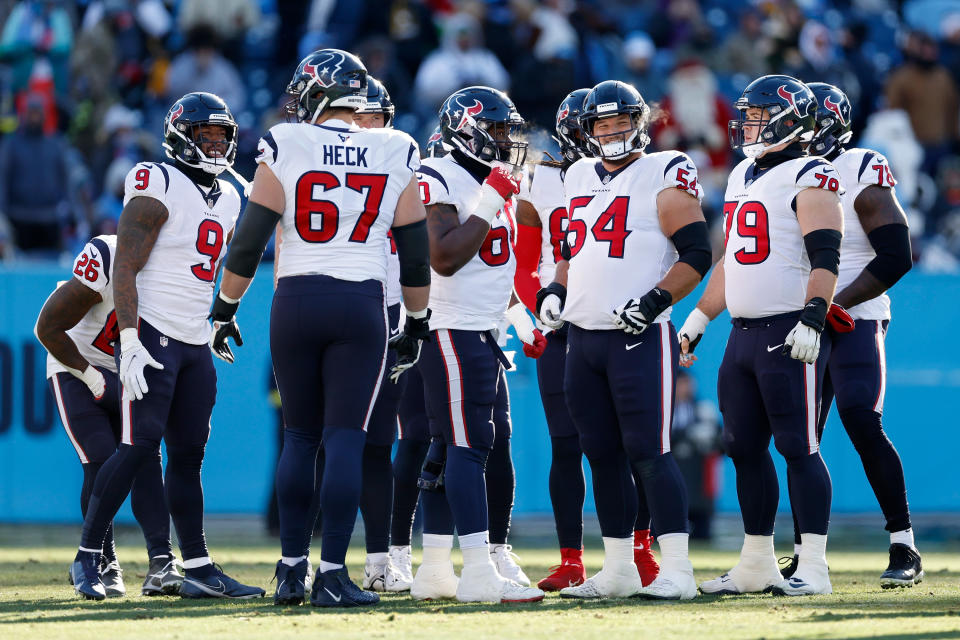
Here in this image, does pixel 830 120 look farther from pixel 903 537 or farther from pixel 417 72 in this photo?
pixel 417 72

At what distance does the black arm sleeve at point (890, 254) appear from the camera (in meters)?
7.06

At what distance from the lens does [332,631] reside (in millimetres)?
5148

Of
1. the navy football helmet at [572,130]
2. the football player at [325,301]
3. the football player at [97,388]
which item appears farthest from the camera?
the navy football helmet at [572,130]

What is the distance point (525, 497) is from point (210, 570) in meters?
5.27

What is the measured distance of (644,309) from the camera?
613cm

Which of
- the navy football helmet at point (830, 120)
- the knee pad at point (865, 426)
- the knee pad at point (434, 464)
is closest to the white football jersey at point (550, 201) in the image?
the knee pad at point (434, 464)

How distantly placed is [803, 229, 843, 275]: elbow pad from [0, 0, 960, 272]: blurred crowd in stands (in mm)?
7557

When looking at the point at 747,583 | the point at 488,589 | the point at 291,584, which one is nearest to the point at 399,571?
the point at 488,589

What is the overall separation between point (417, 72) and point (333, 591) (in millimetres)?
10096

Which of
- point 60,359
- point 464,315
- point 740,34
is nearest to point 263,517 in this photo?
point 60,359

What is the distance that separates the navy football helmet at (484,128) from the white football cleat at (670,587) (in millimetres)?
1915

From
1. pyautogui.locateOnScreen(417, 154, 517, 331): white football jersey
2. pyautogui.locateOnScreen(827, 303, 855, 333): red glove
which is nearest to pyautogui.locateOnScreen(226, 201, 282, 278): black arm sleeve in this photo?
pyautogui.locateOnScreen(417, 154, 517, 331): white football jersey

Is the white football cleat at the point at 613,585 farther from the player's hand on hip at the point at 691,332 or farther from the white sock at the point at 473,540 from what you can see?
the player's hand on hip at the point at 691,332

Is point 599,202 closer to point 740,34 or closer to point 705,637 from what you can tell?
point 705,637
